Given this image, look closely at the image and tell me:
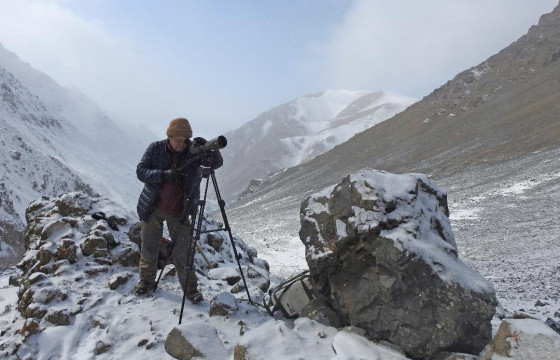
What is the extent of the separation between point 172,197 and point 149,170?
22.5 inches

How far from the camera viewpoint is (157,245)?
6504 millimetres

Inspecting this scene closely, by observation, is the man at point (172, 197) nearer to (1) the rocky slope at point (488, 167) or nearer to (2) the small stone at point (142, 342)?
(2) the small stone at point (142, 342)

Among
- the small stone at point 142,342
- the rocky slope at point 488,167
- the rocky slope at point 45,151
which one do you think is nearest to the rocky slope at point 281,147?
the rocky slope at point 45,151

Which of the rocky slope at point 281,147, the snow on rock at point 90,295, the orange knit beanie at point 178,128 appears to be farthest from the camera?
the rocky slope at point 281,147

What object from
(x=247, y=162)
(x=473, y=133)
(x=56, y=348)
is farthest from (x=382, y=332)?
(x=247, y=162)

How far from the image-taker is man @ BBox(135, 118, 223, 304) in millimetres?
6086

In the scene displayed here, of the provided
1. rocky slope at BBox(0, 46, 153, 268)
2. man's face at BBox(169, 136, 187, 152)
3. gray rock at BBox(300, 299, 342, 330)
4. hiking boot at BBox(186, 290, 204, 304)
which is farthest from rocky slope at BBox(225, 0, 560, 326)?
rocky slope at BBox(0, 46, 153, 268)

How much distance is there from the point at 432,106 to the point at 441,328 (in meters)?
71.2

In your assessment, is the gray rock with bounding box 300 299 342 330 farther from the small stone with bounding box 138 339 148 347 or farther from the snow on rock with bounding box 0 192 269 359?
the small stone with bounding box 138 339 148 347

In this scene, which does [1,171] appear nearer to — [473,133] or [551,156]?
[551,156]

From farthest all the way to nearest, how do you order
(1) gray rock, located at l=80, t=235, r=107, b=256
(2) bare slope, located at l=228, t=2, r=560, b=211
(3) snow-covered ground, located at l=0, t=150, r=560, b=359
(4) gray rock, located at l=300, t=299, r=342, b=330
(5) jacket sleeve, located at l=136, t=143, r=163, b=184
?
(2) bare slope, located at l=228, t=2, r=560, b=211 → (1) gray rock, located at l=80, t=235, r=107, b=256 → (5) jacket sleeve, located at l=136, t=143, r=163, b=184 → (4) gray rock, located at l=300, t=299, r=342, b=330 → (3) snow-covered ground, located at l=0, t=150, r=560, b=359

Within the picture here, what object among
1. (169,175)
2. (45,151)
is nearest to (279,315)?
(169,175)

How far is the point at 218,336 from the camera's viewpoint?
5.25 meters

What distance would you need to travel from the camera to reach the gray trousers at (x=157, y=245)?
6.37 meters
